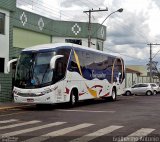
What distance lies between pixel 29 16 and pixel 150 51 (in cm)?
3652

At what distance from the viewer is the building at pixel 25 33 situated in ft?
100

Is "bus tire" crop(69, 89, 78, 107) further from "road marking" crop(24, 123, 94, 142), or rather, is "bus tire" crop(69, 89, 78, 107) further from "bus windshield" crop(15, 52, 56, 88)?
"road marking" crop(24, 123, 94, 142)

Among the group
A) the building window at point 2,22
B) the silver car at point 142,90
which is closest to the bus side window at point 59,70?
the building window at point 2,22

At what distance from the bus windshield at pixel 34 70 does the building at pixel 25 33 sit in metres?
4.75

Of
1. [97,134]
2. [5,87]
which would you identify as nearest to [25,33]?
[5,87]

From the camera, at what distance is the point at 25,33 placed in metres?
39.4

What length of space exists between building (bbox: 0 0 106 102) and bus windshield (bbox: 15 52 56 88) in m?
4.75

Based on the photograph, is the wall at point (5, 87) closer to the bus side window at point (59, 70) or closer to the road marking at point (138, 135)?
the bus side window at point (59, 70)

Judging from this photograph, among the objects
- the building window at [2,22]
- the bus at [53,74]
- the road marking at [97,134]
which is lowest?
the road marking at [97,134]

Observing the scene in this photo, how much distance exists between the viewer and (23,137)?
38.0ft

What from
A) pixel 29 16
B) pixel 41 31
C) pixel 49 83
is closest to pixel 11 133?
pixel 49 83

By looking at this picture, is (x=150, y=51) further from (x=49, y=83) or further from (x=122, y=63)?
(x=49, y=83)

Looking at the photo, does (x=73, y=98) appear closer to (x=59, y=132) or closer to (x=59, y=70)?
(x=59, y=70)

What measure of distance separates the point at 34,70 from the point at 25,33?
17293mm
